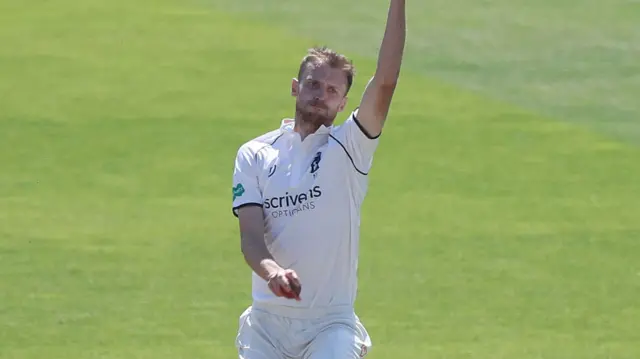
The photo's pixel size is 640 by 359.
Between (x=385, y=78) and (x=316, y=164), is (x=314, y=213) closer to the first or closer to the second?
(x=316, y=164)

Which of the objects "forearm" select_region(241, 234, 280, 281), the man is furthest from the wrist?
the man

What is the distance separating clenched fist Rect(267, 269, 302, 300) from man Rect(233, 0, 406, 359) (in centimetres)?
45

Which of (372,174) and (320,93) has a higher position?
(320,93)

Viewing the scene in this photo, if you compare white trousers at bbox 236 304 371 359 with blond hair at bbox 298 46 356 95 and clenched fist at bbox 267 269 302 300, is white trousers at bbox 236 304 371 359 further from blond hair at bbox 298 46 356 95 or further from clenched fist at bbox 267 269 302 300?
blond hair at bbox 298 46 356 95

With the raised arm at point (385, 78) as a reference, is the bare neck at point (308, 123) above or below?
below

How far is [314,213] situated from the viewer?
591 centimetres

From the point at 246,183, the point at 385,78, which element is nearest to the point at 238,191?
the point at 246,183

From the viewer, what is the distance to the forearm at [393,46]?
578 centimetres

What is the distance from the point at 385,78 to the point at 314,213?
0.69m

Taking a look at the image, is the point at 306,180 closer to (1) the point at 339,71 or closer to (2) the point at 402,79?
(1) the point at 339,71

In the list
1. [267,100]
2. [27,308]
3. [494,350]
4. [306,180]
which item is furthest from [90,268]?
[306,180]

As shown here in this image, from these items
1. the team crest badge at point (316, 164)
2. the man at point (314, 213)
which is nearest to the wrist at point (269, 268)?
the man at point (314, 213)

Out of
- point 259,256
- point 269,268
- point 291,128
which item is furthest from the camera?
point 291,128

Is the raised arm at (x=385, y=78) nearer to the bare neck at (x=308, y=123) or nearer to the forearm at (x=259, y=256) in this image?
the bare neck at (x=308, y=123)
